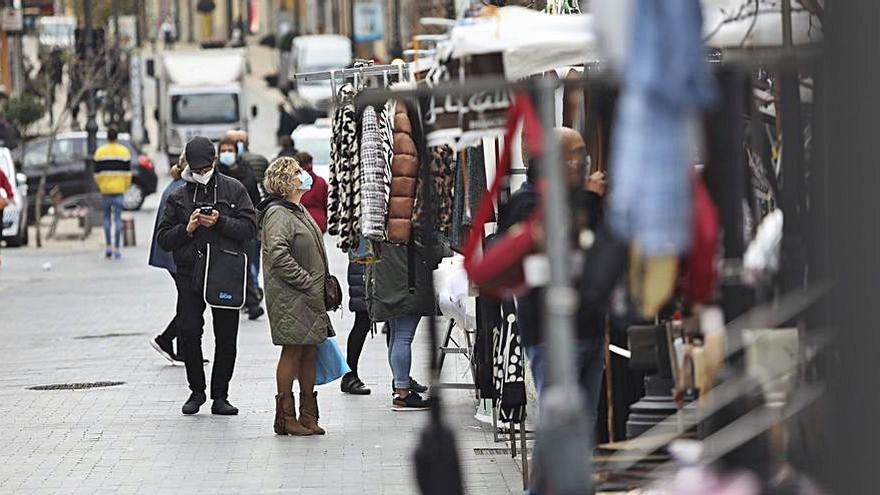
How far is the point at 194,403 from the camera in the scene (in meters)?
13.0

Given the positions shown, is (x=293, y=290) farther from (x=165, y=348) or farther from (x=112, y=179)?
(x=112, y=179)

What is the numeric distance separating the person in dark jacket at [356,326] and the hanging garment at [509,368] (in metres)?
4.03

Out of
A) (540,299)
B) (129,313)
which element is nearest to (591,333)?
(540,299)

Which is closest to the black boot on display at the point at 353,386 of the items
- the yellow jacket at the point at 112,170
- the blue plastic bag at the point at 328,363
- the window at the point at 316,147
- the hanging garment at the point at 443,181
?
the blue plastic bag at the point at 328,363

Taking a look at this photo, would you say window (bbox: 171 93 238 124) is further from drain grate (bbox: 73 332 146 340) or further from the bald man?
the bald man

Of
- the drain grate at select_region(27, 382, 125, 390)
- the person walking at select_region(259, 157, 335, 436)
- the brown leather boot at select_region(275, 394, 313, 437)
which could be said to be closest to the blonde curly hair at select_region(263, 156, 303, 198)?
the person walking at select_region(259, 157, 335, 436)

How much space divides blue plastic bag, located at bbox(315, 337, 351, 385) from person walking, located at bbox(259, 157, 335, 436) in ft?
0.71

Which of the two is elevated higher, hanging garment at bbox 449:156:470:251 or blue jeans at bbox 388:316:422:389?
hanging garment at bbox 449:156:470:251

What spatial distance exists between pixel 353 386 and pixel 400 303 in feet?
4.46

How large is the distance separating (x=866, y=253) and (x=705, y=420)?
3.67ft

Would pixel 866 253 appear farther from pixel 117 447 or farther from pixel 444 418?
pixel 117 447

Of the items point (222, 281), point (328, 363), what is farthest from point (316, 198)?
point (328, 363)

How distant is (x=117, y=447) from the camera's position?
1172 centimetres

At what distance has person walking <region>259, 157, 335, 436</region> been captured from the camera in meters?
11.8
